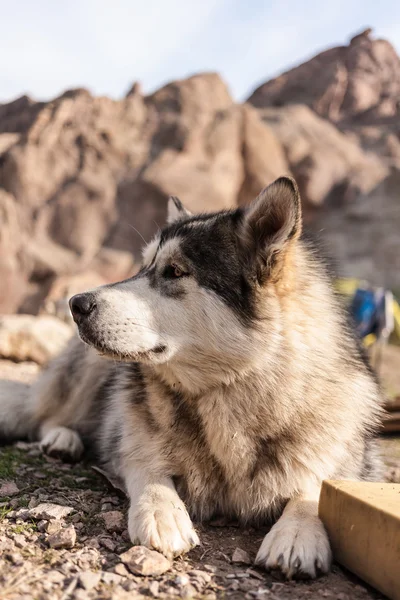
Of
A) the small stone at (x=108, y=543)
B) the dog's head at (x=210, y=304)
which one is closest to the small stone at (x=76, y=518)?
the small stone at (x=108, y=543)

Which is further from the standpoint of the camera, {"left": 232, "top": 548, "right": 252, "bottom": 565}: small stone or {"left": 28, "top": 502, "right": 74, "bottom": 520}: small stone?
{"left": 28, "top": 502, "right": 74, "bottom": 520}: small stone

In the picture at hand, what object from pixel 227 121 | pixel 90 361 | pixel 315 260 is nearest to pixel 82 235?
pixel 227 121

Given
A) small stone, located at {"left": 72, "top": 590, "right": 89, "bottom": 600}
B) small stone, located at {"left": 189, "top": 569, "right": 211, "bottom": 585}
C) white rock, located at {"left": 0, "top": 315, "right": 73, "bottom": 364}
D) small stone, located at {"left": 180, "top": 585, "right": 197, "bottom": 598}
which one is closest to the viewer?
small stone, located at {"left": 72, "top": 590, "right": 89, "bottom": 600}

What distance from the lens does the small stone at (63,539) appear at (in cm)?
192

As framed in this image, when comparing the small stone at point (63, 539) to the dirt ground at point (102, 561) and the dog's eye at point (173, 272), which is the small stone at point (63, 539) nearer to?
the dirt ground at point (102, 561)

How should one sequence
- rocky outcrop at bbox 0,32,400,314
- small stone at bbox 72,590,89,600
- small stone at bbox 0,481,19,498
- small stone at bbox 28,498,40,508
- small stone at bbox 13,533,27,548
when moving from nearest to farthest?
small stone at bbox 72,590,89,600
small stone at bbox 13,533,27,548
small stone at bbox 28,498,40,508
small stone at bbox 0,481,19,498
rocky outcrop at bbox 0,32,400,314

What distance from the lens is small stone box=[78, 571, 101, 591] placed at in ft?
5.38

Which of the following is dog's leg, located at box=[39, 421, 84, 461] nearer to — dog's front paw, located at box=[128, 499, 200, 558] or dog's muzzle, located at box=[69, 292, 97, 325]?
dog's front paw, located at box=[128, 499, 200, 558]

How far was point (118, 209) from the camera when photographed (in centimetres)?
1459

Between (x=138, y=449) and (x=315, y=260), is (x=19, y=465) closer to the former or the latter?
(x=138, y=449)

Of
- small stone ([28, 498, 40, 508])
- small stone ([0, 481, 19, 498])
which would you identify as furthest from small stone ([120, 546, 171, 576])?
small stone ([0, 481, 19, 498])

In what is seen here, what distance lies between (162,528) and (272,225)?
1279 millimetres

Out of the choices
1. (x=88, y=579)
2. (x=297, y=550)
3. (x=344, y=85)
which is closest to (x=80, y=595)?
(x=88, y=579)

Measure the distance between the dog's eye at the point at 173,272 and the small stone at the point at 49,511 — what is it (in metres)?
1.08
